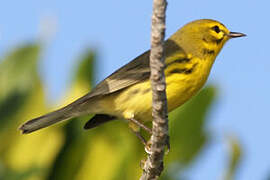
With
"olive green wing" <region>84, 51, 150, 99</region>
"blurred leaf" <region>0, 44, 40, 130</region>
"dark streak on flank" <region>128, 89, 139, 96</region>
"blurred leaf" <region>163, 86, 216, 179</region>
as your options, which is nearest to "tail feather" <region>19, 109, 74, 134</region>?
"olive green wing" <region>84, 51, 150, 99</region>

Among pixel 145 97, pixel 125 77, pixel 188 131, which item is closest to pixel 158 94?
pixel 145 97

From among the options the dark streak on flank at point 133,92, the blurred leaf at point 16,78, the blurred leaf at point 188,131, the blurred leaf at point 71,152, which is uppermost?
the dark streak on flank at point 133,92

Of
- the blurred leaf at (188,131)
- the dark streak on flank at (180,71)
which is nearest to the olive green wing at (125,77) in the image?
the dark streak on flank at (180,71)

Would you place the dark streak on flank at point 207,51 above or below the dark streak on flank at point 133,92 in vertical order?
above

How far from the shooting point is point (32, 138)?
29.6ft

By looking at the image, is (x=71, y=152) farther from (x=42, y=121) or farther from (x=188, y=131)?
(x=188, y=131)

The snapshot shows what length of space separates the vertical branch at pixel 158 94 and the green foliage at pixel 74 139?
203 cm

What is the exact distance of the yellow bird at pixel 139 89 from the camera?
7.30 m

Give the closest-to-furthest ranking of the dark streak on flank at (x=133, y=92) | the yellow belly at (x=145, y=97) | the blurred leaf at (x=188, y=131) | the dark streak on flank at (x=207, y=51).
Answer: the yellow belly at (x=145, y=97) < the dark streak on flank at (x=133, y=92) < the dark streak on flank at (x=207, y=51) < the blurred leaf at (x=188, y=131)

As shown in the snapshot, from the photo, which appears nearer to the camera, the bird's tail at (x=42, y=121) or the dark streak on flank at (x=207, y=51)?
the bird's tail at (x=42, y=121)

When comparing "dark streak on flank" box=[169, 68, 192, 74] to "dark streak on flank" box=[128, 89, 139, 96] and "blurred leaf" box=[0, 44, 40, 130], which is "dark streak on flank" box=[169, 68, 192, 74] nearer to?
"dark streak on flank" box=[128, 89, 139, 96]

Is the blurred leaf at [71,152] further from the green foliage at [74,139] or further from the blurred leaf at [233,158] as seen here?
the blurred leaf at [233,158]

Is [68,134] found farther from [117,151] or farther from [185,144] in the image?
[185,144]

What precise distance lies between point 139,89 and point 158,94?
1721 millimetres
